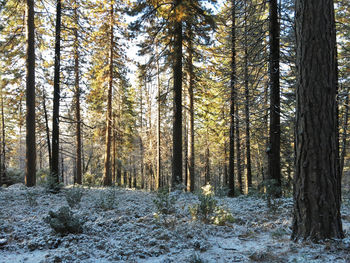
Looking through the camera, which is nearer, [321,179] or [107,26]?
[321,179]

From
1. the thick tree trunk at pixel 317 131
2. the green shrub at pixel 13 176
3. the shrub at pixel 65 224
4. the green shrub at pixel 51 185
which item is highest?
the thick tree trunk at pixel 317 131

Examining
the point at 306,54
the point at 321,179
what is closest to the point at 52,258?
the point at 321,179

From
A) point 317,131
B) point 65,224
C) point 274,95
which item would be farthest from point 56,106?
point 317,131

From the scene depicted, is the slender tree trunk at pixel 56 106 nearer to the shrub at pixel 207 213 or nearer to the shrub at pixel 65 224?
the shrub at pixel 65 224

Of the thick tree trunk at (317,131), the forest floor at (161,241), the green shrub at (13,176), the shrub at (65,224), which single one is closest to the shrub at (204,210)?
the forest floor at (161,241)

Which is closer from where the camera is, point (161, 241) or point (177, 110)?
point (161, 241)

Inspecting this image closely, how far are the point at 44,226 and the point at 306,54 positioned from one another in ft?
19.4

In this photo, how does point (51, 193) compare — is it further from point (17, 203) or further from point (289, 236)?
point (289, 236)

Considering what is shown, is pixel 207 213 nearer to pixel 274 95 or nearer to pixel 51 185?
pixel 274 95

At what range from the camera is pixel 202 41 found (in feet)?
37.3

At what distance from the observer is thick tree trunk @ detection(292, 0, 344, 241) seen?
3408 mm

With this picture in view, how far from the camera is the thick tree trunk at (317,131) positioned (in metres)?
3.41

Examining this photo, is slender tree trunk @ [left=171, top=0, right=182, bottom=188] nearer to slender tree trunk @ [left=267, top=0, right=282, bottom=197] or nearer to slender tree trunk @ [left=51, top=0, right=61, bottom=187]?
slender tree trunk @ [left=267, top=0, right=282, bottom=197]

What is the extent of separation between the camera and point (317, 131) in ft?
11.3
